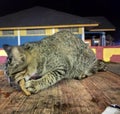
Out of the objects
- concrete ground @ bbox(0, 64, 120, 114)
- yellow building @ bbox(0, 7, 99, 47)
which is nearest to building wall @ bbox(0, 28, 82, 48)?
yellow building @ bbox(0, 7, 99, 47)

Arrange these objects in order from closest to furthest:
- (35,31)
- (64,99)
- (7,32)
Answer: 1. (64,99)
2. (35,31)
3. (7,32)

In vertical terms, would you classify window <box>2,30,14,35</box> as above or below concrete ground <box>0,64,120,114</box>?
above

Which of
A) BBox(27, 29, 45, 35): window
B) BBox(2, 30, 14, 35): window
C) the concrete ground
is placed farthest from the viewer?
BBox(2, 30, 14, 35): window

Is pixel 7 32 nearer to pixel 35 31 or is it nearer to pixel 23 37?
pixel 23 37

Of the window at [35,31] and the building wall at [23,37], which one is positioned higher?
the window at [35,31]

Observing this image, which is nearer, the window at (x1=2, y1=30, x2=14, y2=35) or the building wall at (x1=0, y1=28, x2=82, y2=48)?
the building wall at (x1=0, y1=28, x2=82, y2=48)

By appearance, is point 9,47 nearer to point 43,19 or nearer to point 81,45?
point 81,45

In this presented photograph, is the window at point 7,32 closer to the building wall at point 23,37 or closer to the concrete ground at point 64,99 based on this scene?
the building wall at point 23,37

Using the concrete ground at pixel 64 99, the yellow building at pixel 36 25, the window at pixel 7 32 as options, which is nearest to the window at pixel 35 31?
the yellow building at pixel 36 25

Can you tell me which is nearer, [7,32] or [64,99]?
[64,99]

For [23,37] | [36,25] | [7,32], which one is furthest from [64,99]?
[7,32]

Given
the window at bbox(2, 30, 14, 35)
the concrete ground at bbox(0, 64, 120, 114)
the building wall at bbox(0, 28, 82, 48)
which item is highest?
the window at bbox(2, 30, 14, 35)

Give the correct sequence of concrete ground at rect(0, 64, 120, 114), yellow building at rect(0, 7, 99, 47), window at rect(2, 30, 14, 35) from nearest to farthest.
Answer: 1. concrete ground at rect(0, 64, 120, 114)
2. yellow building at rect(0, 7, 99, 47)
3. window at rect(2, 30, 14, 35)

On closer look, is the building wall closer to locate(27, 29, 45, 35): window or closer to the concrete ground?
locate(27, 29, 45, 35): window
